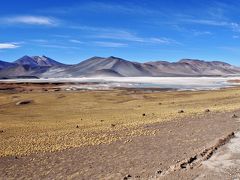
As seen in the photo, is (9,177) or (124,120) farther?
(124,120)

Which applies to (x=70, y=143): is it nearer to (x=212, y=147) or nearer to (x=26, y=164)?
(x=26, y=164)

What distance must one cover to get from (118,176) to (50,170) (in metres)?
3.40

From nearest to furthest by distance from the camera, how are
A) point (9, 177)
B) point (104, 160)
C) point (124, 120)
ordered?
point (9, 177) < point (104, 160) < point (124, 120)

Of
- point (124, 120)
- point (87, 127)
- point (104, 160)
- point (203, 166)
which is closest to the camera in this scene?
point (203, 166)

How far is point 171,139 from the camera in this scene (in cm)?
2286

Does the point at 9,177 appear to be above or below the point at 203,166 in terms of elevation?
below

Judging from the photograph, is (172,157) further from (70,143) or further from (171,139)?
(70,143)

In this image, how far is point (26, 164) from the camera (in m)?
19.5

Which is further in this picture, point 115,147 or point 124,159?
point 115,147

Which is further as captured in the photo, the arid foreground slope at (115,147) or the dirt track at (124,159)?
the arid foreground slope at (115,147)

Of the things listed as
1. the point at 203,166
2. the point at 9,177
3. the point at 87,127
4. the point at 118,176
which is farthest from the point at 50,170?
the point at 87,127

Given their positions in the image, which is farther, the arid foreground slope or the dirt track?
the arid foreground slope

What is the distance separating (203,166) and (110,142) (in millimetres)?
8840

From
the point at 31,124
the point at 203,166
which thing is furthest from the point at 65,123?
the point at 203,166
